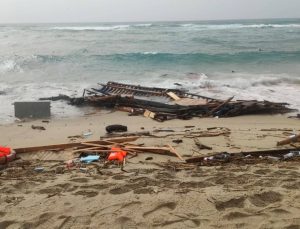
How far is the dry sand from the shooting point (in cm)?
437

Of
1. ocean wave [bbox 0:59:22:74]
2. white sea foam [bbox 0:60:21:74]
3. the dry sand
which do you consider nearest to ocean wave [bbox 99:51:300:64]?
ocean wave [bbox 0:59:22:74]

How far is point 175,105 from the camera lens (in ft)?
42.2

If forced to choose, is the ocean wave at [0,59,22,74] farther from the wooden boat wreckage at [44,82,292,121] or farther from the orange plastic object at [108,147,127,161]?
the orange plastic object at [108,147,127,161]

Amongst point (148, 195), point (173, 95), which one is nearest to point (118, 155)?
point (148, 195)

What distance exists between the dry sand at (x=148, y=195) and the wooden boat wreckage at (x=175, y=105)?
4.27 metres

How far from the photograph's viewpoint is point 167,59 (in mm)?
30406

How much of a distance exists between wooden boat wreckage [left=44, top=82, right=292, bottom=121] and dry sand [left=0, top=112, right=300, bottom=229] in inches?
168

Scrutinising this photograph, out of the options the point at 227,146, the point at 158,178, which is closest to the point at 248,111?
the point at 227,146

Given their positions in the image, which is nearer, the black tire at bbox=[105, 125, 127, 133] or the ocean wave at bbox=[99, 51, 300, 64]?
the black tire at bbox=[105, 125, 127, 133]

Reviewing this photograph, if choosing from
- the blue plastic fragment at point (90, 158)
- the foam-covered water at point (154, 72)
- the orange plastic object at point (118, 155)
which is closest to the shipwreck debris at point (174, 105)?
the foam-covered water at point (154, 72)

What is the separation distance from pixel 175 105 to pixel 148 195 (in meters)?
7.93

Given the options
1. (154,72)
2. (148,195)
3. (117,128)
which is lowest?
(154,72)

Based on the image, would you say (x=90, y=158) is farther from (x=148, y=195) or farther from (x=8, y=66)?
(x=8, y=66)

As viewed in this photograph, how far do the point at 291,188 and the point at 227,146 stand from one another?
347 centimetres
